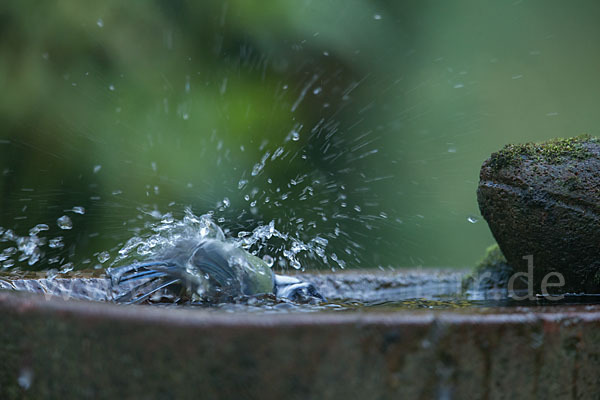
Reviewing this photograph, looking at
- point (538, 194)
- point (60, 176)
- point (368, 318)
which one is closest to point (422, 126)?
point (60, 176)

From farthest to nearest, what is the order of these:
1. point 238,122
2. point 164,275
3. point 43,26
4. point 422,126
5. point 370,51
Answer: point 422,126, point 370,51, point 238,122, point 43,26, point 164,275

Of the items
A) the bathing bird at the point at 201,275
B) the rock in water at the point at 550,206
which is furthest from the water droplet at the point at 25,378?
the rock in water at the point at 550,206

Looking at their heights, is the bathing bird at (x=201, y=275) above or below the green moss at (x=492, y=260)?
below

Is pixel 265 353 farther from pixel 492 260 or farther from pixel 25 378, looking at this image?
pixel 492 260

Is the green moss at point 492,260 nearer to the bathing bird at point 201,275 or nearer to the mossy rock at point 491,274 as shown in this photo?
the mossy rock at point 491,274

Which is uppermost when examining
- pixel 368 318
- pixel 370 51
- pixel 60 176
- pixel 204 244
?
pixel 370 51

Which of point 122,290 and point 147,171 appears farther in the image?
point 147,171

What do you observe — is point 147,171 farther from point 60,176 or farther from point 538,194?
point 538,194

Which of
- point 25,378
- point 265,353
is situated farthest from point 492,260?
point 25,378
